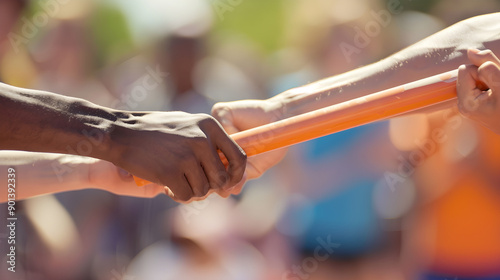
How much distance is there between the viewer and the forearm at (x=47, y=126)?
1394 millimetres

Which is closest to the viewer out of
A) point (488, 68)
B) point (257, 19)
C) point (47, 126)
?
point (47, 126)

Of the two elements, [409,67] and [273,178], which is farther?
[273,178]

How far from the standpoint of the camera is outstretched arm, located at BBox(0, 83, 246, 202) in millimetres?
1405

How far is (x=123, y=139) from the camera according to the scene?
142 cm

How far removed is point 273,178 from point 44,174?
3.80 ft

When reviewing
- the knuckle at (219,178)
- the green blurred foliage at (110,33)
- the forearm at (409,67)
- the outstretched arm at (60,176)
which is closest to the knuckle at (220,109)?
the forearm at (409,67)

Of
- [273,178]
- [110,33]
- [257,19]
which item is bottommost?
[273,178]

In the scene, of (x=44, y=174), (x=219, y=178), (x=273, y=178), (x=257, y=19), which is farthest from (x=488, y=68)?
(x=257, y=19)

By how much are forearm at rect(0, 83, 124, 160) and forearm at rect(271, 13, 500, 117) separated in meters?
0.82

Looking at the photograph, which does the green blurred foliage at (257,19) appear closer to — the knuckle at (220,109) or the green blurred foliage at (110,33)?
the green blurred foliage at (110,33)

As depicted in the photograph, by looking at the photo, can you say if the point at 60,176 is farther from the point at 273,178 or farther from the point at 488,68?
the point at 488,68

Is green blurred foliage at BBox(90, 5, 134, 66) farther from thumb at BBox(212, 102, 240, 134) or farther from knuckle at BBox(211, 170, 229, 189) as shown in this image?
knuckle at BBox(211, 170, 229, 189)

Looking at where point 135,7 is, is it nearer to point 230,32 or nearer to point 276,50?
point 230,32

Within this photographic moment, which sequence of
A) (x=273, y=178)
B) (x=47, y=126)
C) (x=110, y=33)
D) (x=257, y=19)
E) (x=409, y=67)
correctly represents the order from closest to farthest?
(x=47, y=126) → (x=409, y=67) → (x=273, y=178) → (x=110, y=33) → (x=257, y=19)
